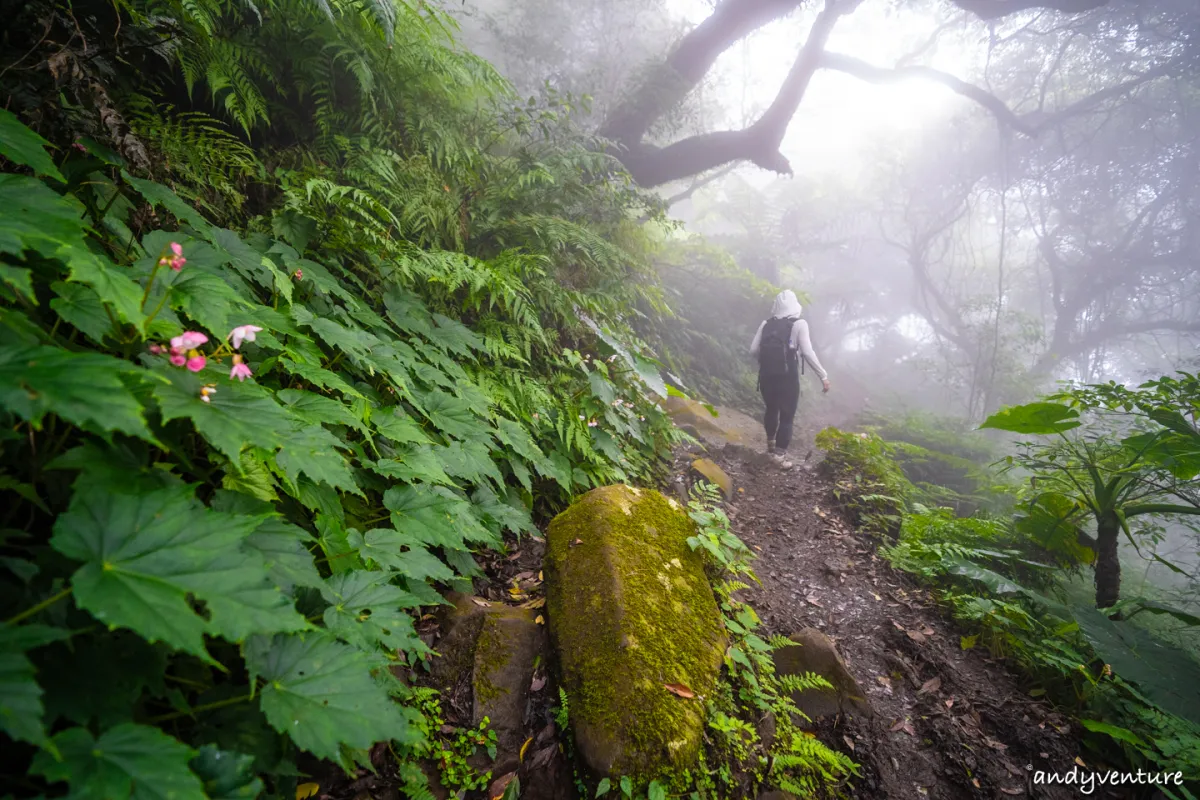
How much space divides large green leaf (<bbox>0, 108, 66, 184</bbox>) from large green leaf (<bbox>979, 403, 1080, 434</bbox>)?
215 inches

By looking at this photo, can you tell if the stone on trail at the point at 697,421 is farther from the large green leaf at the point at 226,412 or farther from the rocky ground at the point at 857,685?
the large green leaf at the point at 226,412

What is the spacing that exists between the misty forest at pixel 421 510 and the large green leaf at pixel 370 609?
13 mm

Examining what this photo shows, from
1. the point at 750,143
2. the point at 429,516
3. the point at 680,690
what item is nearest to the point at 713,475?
the point at 680,690

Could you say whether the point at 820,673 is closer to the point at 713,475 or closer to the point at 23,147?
the point at 713,475

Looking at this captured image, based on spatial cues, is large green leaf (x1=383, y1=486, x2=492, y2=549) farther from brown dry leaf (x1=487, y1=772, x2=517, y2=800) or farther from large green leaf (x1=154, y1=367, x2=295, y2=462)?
brown dry leaf (x1=487, y1=772, x2=517, y2=800)

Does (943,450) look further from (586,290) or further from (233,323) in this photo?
(233,323)

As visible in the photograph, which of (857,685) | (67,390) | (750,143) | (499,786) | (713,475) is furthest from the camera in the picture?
(750,143)

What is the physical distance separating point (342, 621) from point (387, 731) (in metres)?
0.41

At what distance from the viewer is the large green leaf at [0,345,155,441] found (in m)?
0.90

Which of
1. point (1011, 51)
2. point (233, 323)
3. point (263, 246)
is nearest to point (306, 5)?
point (263, 246)

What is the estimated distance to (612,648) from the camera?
197 centimetres

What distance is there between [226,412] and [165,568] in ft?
1.42

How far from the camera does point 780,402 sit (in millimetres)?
6730

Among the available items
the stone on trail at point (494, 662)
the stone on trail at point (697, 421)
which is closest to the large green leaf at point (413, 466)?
the stone on trail at point (494, 662)
